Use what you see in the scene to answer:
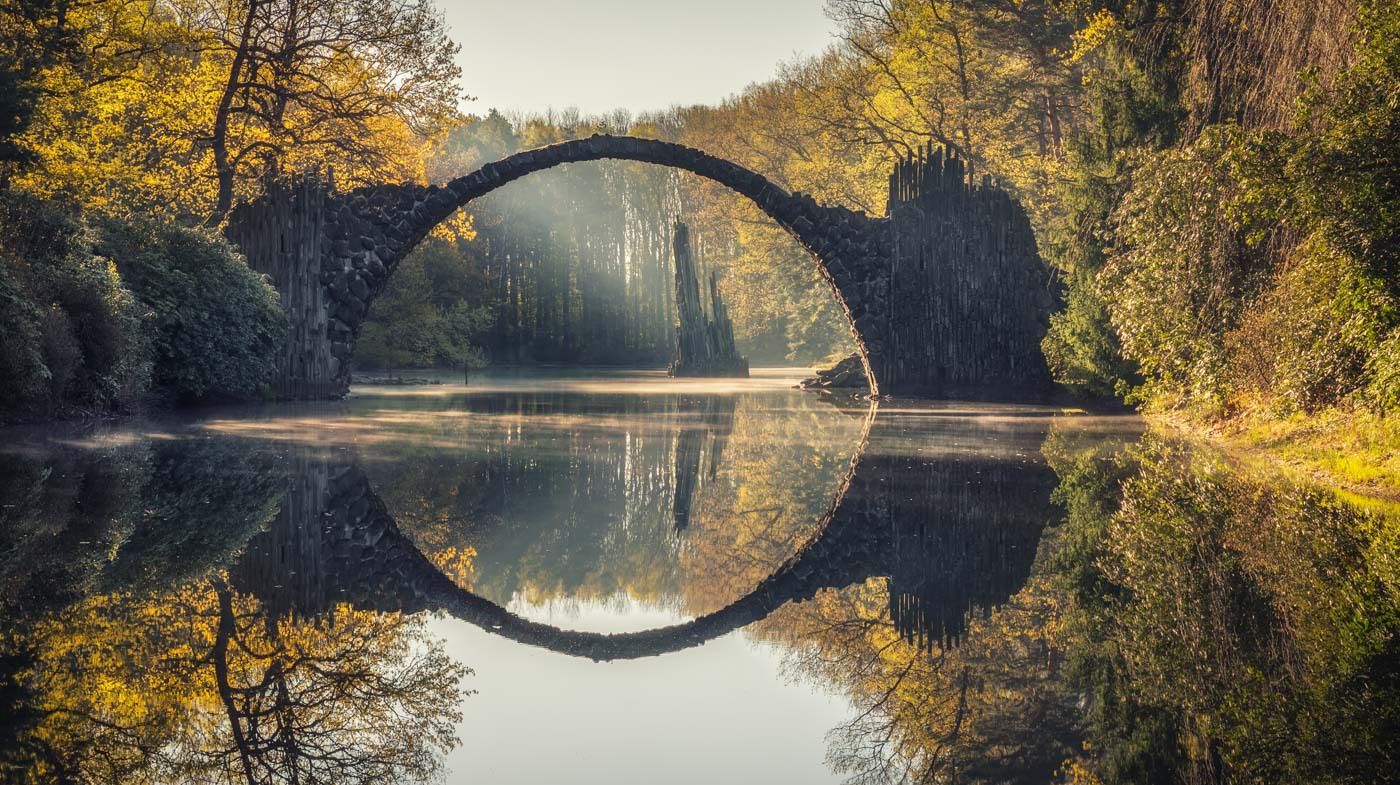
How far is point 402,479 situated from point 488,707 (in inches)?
239

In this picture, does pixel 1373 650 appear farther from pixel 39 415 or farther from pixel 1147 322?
pixel 39 415

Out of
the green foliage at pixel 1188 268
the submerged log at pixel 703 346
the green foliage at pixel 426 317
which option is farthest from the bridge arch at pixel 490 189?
the submerged log at pixel 703 346

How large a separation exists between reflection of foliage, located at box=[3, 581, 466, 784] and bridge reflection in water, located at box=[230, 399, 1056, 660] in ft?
1.56

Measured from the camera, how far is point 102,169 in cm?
2153

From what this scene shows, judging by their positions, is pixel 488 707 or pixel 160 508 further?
pixel 160 508

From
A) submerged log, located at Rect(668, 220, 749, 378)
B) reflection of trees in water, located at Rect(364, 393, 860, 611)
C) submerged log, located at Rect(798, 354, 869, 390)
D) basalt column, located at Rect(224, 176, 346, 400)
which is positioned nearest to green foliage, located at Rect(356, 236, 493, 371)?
submerged log, located at Rect(668, 220, 749, 378)

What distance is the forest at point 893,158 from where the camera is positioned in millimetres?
9688

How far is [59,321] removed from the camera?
13164mm

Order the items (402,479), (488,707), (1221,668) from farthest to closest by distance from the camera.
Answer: (402,479)
(1221,668)
(488,707)

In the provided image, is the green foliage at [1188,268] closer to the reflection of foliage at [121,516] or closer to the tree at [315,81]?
the reflection of foliage at [121,516]

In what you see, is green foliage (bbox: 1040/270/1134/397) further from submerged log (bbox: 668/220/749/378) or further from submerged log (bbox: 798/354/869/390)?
submerged log (bbox: 668/220/749/378)

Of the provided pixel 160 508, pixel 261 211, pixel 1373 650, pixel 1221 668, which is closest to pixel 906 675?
pixel 1221 668

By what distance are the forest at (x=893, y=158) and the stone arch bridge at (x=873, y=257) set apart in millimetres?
1746

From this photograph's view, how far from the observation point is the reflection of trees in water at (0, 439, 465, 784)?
10.4 feet
